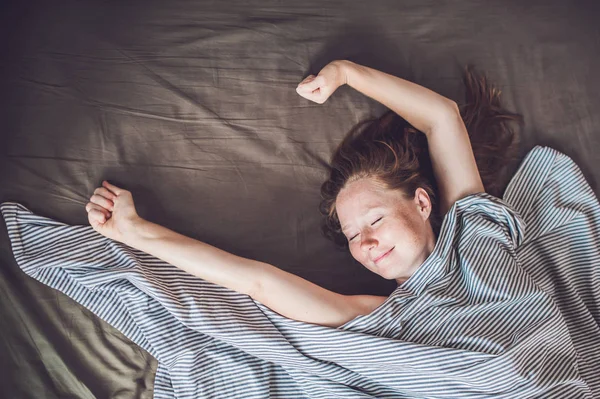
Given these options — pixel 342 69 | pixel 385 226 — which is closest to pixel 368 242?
pixel 385 226

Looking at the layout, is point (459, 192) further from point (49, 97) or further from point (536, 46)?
point (49, 97)

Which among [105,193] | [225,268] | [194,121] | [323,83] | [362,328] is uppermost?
[323,83]

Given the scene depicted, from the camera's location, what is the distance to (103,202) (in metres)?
1.13

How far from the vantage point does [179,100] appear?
49.6 inches

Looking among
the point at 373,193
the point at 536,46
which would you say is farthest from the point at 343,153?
the point at 536,46

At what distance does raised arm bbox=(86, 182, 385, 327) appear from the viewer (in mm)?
1070

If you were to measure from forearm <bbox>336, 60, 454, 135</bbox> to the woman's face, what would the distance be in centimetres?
17

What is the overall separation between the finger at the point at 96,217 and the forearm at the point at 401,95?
1.96 feet

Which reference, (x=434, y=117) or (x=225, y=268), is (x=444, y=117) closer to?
(x=434, y=117)

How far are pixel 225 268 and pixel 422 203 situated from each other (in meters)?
0.44

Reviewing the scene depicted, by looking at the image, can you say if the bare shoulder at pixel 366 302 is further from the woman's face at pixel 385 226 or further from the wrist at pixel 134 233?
the wrist at pixel 134 233

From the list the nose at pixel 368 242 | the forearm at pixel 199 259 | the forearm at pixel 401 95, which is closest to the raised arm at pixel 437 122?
the forearm at pixel 401 95

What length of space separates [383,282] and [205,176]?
469 millimetres

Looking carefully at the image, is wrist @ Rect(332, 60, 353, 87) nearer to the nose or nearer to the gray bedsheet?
the gray bedsheet
